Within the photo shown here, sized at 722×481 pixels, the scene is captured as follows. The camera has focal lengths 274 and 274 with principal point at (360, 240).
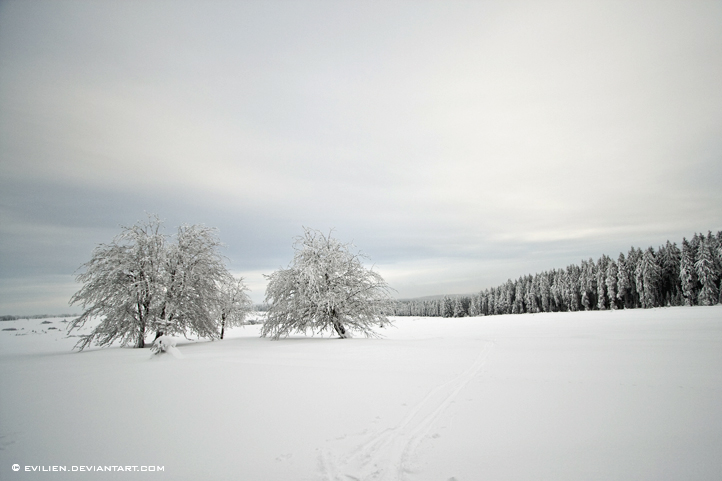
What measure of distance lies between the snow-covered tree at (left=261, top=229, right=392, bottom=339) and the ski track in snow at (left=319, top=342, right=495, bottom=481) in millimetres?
12384

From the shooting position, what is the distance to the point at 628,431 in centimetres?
→ 411

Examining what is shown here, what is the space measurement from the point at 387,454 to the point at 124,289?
1794 cm

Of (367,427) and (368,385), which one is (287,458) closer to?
(367,427)

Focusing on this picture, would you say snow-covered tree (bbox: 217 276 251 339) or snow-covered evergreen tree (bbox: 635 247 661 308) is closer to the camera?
snow-covered tree (bbox: 217 276 251 339)

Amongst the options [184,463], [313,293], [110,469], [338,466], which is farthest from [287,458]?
[313,293]

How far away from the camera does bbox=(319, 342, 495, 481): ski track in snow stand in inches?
133

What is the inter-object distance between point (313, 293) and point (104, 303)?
11.3 m

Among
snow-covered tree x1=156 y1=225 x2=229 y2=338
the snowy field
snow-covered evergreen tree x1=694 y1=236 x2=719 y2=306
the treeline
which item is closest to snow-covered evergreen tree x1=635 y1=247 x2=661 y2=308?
the treeline

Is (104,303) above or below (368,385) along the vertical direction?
above

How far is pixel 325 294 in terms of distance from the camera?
1744 cm

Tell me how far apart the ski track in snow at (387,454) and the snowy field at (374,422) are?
24 mm

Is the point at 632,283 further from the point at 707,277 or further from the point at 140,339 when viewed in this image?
the point at 140,339

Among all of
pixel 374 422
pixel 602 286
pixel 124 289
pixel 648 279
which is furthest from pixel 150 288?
pixel 602 286

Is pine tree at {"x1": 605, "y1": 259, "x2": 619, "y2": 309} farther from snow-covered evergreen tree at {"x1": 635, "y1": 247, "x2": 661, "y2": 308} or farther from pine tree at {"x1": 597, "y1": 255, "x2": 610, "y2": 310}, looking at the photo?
snow-covered evergreen tree at {"x1": 635, "y1": 247, "x2": 661, "y2": 308}
